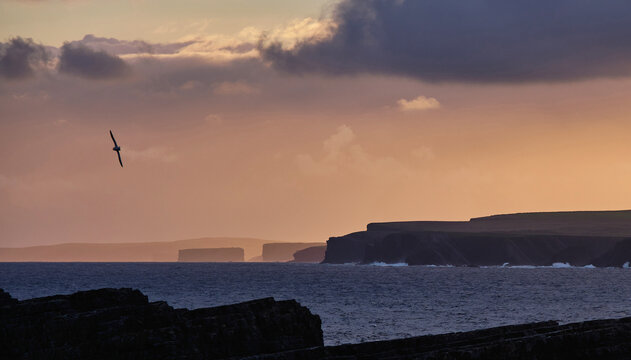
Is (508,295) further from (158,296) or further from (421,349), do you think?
(421,349)

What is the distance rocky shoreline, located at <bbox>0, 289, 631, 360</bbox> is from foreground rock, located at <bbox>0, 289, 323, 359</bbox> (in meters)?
0.03

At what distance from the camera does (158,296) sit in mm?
106875

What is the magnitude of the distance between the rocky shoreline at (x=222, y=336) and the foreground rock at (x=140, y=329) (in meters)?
0.03

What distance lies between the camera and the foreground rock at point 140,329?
27234 millimetres

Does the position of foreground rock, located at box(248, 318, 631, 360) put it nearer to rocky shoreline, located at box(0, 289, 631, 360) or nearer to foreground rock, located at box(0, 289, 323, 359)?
rocky shoreline, located at box(0, 289, 631, 360)

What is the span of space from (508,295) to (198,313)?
77.2 m

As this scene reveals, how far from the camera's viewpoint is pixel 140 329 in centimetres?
2855

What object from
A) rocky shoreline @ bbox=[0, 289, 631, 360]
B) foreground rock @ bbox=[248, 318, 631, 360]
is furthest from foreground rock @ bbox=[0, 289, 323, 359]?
foreground rock @ bbox=[248, 318, 631, 360]

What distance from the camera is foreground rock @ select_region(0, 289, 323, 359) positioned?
89.4 feet

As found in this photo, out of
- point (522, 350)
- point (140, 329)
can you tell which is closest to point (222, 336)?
point (140, 329)

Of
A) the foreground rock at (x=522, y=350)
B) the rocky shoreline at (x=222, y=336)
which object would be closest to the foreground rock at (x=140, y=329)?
the rocky shoreline at (x=222, y=336)

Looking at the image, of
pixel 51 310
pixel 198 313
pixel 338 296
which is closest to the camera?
pixel 51 310

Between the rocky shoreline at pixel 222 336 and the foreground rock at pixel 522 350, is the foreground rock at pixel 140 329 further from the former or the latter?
the foreground rock at pixel 522 350

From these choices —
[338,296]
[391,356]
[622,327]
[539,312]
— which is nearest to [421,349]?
[391,356]
